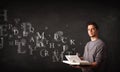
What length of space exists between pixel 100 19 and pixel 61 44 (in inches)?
36.9

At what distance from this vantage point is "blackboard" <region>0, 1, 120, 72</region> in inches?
183

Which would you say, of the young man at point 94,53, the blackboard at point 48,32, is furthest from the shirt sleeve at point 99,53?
the blackboard at point 48,32

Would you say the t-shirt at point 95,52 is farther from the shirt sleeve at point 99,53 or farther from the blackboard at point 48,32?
the blackboard at point 48,32

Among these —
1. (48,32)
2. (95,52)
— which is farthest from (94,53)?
(48,32)

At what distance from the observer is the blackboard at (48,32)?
466 centimetres

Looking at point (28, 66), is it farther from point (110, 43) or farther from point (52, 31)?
point (110, 43)

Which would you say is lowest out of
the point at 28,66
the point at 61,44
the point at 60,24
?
the point at 28,66

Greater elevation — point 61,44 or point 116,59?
point 61,44

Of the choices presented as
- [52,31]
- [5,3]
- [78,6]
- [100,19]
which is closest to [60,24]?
[52,31]

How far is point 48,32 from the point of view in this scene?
15.5 feet

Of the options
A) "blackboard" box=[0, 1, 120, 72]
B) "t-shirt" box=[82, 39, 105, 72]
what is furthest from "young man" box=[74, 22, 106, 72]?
"blackboard" box=[0, 1, 120, 72]

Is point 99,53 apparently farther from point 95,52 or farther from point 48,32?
point 48,32

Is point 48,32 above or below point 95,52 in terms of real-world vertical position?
above

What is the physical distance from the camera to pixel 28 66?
15.4 feet
